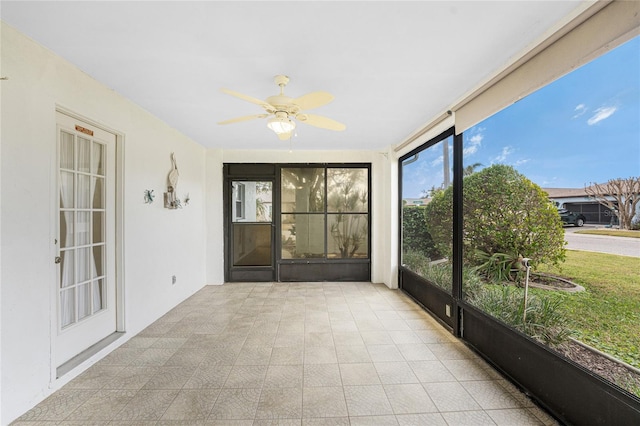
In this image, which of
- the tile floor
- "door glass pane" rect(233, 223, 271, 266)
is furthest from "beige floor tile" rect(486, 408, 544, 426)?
"door glass pane" rect(233, 223, 271, 266)

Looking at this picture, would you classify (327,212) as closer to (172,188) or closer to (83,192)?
(172,188)

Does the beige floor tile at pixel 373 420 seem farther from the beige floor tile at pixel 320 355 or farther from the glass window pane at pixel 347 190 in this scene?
the glass window pane at pixel 347 190

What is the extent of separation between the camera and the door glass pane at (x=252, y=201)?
5.09 meters

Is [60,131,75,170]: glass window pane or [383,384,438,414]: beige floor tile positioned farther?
[60,131,75,170]: glass window pane

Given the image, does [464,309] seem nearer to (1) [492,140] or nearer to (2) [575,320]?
(2) [575,320]

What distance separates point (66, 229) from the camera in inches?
88.0

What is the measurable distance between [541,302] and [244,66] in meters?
2.88

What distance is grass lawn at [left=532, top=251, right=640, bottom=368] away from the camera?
4.92ft

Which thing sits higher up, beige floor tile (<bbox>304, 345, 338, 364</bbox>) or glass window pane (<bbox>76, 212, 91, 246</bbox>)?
glass window pane (<bbox>76, 212, 91, 246</bbox>)

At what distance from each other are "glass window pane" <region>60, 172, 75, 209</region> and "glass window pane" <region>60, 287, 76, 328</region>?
27.4 inches

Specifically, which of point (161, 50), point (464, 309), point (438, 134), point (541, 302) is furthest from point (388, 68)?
point (464, 309)

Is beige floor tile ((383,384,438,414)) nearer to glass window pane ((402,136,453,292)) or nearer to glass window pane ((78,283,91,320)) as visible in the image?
glass window pane ((402,136,453,292))

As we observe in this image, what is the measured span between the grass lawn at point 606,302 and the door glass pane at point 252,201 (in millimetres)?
4166

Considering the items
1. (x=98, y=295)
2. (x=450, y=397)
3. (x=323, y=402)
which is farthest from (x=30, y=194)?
(x=450, y=397)
